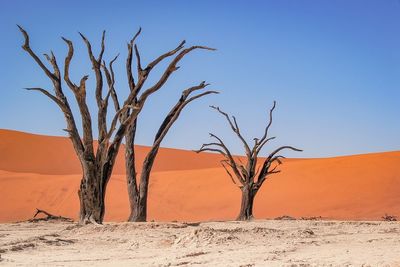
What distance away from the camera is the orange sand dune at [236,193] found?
92.7ft

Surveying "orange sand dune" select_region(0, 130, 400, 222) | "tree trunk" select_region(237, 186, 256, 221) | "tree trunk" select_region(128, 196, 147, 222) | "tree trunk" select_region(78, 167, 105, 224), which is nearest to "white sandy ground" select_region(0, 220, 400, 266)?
"tree trunk" select_region(78, 167, 105, 224)

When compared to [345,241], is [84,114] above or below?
above

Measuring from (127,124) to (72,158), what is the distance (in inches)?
1794

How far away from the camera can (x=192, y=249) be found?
8.09 metres

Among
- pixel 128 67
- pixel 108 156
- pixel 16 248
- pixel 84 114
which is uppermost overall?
pixel 128 67

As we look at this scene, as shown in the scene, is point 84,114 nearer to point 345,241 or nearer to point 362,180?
point 345,241

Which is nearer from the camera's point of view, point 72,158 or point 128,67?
point 128,67

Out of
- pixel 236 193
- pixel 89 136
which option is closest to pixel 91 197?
pixel 89 136

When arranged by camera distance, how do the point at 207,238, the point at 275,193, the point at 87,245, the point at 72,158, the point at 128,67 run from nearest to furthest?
the point at 207,238
the point at 87,245
the point at 128,67
the point at 275,193
the point at 72,158

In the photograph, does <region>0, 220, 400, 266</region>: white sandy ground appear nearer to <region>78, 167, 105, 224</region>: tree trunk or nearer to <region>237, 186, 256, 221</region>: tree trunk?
<region>78, 167, 105, 224</region>: tree trunk

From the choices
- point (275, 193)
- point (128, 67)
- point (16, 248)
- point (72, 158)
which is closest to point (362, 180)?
point (275, 193)

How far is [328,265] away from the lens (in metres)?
6.21

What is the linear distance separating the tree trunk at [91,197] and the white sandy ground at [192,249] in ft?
5.69

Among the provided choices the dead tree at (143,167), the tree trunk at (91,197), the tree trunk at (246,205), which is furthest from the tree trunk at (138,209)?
the tree trunk at (246,205)
